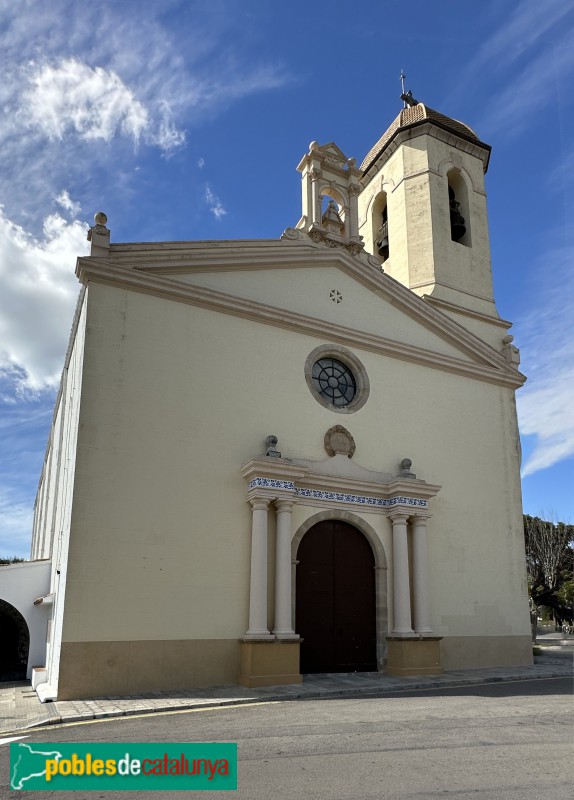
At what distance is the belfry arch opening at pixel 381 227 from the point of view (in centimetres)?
2106

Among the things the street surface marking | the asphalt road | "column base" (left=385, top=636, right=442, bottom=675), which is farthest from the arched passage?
"column base" (left=385, top=636, right=442, bottom=675)

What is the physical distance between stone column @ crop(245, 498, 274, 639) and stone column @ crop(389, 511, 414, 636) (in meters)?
3.12

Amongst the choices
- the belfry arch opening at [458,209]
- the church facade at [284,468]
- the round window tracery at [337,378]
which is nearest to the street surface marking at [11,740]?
the church facade at [284,468]

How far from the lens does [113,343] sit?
12633mm

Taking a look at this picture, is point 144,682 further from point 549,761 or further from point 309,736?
point 549,761

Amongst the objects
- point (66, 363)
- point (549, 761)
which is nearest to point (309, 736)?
point (549, 761)

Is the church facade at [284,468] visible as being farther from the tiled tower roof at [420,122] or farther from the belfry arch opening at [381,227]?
the tiled tower roof at [420,122]

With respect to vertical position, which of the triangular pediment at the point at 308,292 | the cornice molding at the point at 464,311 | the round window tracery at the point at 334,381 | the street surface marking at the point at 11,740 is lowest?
the street surface marking at the point at 11,740

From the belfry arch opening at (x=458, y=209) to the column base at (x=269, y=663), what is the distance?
509 inches

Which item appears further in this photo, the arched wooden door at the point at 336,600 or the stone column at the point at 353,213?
the stone column at the point at 353,213

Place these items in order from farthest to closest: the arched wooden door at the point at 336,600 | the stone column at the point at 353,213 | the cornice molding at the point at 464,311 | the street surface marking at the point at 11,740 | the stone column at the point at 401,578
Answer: the cornice molding at the point at 464,311 < the stone column at the point at 353,213 < the stone column at the point at 401,578 < the arched wooden door at the point at 336,600 < the street surface marking at the point at 11,740

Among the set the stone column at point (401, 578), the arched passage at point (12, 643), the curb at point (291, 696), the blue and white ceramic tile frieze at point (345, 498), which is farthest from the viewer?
the arched passage at point (12, 643)

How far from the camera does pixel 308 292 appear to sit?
1563 centimetres

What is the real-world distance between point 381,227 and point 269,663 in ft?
47.4
